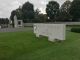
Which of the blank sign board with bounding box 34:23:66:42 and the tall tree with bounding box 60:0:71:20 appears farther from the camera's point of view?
the tall tree with bounding box 60:0:71:20

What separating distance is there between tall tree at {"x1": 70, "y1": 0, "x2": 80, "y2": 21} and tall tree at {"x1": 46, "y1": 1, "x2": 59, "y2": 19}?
200 inches

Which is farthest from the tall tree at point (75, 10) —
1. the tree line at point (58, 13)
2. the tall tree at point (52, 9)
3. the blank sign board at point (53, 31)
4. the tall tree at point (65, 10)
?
the blank sign board at point (53, 31)

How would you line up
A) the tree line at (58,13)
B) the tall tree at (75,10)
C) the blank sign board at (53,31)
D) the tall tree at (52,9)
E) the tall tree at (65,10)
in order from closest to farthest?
the blank sign board at (53,31) → the tall tree at (75,10) → the tree line at (58,13) → the tall tree at (65,10) → the tall tree at (52,9)

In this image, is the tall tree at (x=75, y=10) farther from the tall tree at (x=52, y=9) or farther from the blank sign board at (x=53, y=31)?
the blank sign board at (x=53, y=31)

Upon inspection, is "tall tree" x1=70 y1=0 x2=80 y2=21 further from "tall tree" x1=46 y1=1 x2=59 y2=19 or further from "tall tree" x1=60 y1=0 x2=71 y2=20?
"tall tree" x1=46 y1=1 x2=59 y2=19

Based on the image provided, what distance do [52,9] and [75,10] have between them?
7.63m

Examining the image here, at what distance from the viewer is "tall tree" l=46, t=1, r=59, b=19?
192ft

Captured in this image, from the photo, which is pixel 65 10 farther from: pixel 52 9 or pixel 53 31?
pixel 53 31

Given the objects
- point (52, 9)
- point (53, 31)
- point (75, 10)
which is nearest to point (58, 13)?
point (52, 9)

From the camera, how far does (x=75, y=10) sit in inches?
2153

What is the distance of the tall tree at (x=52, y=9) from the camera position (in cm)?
5866

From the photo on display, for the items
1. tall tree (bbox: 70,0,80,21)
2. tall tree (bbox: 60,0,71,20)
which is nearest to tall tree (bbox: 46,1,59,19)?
tall tree (bbox: 60,0,71,20)

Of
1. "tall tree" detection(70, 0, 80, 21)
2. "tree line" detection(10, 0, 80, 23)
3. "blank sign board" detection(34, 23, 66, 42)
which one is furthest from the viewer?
"tree line" detection(10, 0, 80, 23)

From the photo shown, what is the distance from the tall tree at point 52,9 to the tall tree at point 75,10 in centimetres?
507
